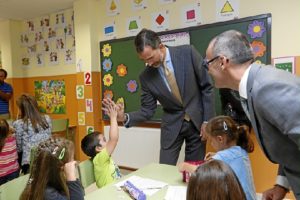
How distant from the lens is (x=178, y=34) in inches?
124

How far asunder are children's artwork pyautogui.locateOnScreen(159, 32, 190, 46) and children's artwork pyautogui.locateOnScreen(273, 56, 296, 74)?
3.21 feet

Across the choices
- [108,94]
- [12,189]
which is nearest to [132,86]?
[108,94]

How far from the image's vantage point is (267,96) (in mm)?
846

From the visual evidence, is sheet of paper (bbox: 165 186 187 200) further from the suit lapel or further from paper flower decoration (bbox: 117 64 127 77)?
paper flower decoration (bbox: 117 64 127 77)

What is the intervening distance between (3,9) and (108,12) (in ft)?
5.98

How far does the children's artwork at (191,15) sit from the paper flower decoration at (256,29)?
0.59 metres

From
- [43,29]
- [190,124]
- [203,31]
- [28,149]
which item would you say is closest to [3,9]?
[43,29]

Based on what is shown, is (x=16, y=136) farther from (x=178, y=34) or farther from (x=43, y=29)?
(x=43, y=29)

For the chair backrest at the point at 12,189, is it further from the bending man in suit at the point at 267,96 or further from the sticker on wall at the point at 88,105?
the sticker on wall at the point at 88,105

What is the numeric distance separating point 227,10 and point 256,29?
39 centimetres

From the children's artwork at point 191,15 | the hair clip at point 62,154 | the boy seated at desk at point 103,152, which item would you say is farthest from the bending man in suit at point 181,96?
the children's artwork at point 191,15

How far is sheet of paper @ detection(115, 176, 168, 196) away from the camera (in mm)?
1410

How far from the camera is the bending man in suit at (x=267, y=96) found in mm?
816

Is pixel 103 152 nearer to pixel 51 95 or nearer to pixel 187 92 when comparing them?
pixel 187 92
